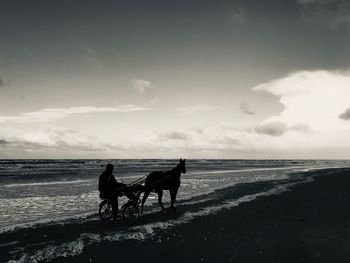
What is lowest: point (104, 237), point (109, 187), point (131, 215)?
point (104, 237)

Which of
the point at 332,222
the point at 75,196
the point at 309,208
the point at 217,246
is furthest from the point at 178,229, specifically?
the point at 75,196

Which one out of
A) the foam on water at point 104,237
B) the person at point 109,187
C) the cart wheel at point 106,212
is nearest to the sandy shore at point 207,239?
the foam on water at point 104,237

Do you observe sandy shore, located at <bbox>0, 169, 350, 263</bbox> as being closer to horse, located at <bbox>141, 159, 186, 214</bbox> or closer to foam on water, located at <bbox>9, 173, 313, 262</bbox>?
foam on water, located at <bbox>9, 173, 313, 262</bbox>

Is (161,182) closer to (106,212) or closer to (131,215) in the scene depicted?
(131,215)

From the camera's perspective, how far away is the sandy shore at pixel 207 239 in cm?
884

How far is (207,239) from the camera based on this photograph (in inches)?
411

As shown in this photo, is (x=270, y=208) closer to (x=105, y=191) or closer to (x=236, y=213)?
(x=236, y=213)

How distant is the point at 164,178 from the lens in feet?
50.8

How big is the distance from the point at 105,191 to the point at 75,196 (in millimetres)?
9488

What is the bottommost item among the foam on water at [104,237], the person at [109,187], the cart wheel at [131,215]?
the foam on water at [104,237]

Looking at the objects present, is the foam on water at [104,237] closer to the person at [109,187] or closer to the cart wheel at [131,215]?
the cart wheel at [131,215]

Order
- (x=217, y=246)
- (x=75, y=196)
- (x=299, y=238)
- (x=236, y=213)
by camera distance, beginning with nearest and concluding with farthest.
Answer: (x=217, y=246)
(x=299, y=238)
(x=236, y=213)
(x=75, y=196)

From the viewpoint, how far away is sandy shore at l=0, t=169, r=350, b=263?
29.0 feet

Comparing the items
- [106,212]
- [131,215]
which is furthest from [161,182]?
[106,212]
